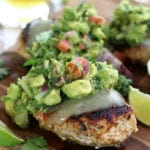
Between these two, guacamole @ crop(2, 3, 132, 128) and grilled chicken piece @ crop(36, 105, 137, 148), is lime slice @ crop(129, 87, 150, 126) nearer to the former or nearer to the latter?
guacamole @ crop(2, 3, 132, 128)

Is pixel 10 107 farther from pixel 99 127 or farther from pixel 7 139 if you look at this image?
pixel 99 127

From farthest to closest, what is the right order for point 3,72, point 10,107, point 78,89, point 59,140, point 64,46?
point 3,72 → point 64,46 → point 10,107 → point 59,140 → point 78,89

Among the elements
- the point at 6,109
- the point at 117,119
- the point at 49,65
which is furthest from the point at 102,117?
the point at 6,109

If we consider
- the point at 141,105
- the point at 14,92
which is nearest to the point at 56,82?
the point at 14,92

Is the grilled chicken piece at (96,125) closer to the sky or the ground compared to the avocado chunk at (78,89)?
closer to the ground

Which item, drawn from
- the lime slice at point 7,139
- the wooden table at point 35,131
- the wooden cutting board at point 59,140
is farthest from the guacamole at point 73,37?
the lime slice at point 7,139

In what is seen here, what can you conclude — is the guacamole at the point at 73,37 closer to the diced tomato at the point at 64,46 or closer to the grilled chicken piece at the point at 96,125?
the diced tomato at the point at 64,46
